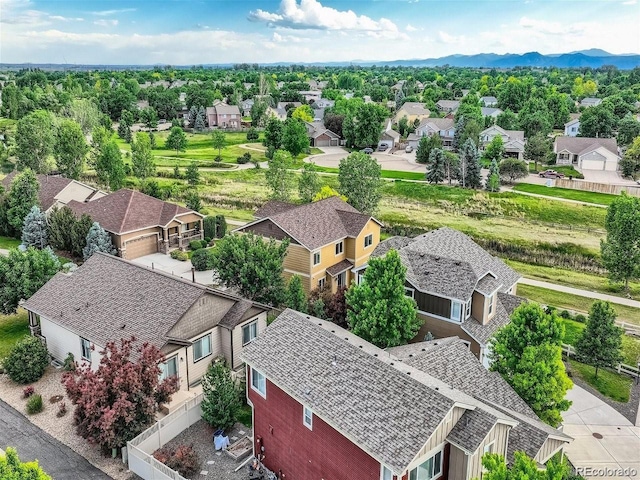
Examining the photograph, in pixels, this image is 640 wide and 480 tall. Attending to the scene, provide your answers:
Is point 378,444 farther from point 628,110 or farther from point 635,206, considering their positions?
point 628,110

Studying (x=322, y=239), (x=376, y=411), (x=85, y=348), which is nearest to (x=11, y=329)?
(x=85, y=348)

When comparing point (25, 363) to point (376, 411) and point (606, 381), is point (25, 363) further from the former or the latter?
point (606, 381)

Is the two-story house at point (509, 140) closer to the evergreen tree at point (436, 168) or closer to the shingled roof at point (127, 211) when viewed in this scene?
the evergreen tree at point (436, 168)

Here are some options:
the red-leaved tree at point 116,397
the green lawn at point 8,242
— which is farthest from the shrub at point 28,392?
the green lawn at point 8,242

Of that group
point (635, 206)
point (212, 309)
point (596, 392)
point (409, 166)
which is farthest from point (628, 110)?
point (212, 309)

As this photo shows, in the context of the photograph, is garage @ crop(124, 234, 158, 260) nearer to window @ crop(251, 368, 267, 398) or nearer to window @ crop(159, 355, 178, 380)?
window @ crop(159, 355, 178, 380)

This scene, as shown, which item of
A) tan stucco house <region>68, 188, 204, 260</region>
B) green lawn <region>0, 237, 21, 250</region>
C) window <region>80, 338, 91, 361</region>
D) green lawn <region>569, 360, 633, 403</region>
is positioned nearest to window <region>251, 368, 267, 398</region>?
window <region>80, 338, 91, 361</region>
